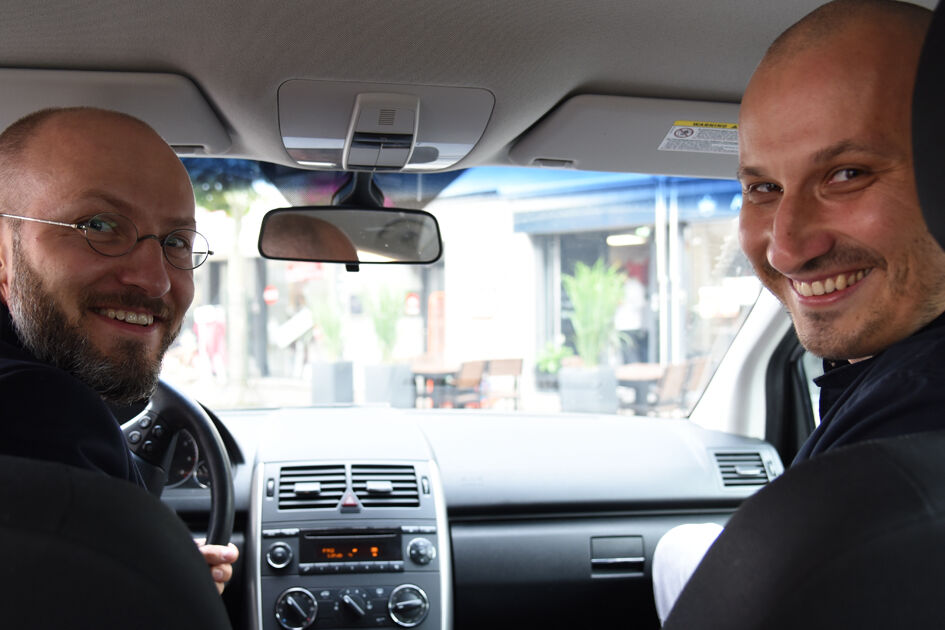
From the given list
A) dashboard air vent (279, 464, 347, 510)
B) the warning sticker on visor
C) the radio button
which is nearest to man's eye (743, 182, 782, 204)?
the warning sticker on visor

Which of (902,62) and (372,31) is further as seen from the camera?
(372,31)

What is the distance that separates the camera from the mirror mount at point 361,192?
3.29 metres

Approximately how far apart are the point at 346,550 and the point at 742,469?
198 centimetres

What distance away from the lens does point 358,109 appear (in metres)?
2.72

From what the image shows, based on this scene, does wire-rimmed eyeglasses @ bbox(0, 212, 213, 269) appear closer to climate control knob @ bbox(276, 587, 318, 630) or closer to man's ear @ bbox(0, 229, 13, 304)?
man's ear @ bbox(0, 229, 13, 304)

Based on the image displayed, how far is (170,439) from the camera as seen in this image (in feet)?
9.31

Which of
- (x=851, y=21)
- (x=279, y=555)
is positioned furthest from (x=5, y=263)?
(x=851, y=21)

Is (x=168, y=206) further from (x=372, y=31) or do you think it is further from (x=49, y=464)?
(x=49, y=464)

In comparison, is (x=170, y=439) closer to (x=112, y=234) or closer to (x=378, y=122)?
(x=112, y=234)

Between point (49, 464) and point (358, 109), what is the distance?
1.83 m

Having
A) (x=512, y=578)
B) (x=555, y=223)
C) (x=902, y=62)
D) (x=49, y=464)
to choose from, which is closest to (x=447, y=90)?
(x=902, y=62)

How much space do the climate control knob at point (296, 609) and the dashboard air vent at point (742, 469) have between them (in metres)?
2.02

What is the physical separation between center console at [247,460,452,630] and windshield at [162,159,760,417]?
4.39m

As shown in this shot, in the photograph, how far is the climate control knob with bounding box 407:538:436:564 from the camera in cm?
340
